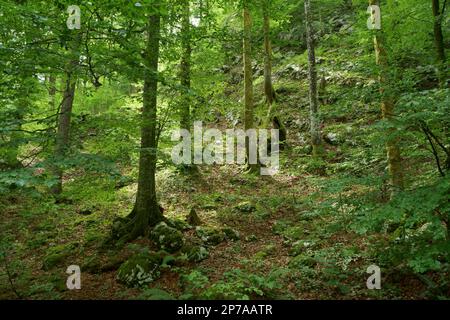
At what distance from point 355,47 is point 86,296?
2121 cm

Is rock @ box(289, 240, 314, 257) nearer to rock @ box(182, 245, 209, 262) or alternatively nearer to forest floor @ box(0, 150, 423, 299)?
forest floor @ box(0, 150, 423, 299)

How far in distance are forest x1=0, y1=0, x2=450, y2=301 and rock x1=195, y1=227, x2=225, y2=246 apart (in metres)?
0.06

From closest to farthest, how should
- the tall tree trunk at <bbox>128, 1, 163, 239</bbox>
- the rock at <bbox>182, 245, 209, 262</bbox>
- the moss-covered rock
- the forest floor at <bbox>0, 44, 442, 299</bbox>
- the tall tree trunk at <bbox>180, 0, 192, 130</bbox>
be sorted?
the forest floor at <bbox>0, 44, 442, 299</bbox> < the rock at <bbox>182, 245, 209, 262</bbox> < the moss-covered rock < the tall tree trunk at <bbox>128, 1, 163, 239</bbox> < the tall tree trunk at <bbox>180, 0, 192, 130</bbox>

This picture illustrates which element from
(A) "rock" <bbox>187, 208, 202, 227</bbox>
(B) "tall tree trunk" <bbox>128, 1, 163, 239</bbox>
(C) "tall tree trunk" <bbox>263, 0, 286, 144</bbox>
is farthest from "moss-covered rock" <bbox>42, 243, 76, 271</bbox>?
(C) "tall tree trunk" <bbox>263, 0, 286, 144</bbox>

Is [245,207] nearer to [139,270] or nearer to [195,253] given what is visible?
[195,253]

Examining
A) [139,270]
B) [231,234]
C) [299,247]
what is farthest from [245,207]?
[139,270]

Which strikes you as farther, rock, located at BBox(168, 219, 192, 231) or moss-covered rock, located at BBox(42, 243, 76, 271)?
rock, located at BBox(168, 219, 192, 231)

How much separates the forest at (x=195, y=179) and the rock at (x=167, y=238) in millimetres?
33

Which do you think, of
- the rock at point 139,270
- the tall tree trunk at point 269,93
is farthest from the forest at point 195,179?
the tall tree trunk at point 269,93

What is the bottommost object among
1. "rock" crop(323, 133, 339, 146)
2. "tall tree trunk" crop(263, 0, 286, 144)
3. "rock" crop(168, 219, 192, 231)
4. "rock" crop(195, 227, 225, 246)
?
"rock" crop(195, 227, 225, 246)

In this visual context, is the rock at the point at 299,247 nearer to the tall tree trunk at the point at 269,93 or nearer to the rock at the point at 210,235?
the rock at the point at 210,235

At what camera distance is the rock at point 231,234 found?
9180mm

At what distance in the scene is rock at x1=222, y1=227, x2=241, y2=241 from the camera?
9180mm
